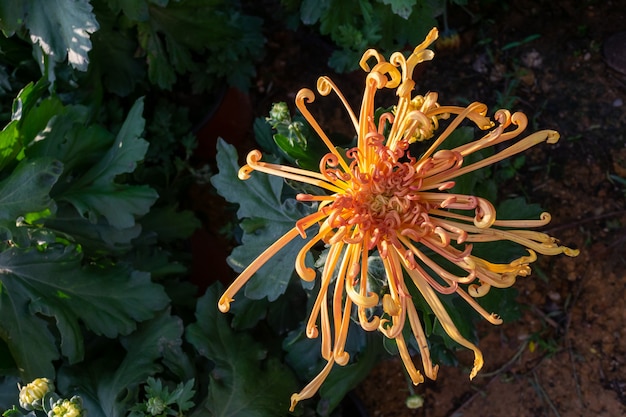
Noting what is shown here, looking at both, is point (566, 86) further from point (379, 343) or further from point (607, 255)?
point (379, 343)

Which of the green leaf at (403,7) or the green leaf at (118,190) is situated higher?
the green leaf at (403,7)

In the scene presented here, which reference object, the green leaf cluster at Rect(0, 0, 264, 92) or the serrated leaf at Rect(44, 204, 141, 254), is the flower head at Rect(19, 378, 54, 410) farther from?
the green leaf cluster at Rect(0, 0, 264, 92)

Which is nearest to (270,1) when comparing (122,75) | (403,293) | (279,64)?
(279,64)

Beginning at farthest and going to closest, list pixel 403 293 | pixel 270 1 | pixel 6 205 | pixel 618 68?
pixel 270 1 < pixel 618 68 < pixel 6 205 < pixel 403 293

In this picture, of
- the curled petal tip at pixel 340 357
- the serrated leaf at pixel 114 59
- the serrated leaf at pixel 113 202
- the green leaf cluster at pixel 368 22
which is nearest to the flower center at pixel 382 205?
the curled petal tip at pixel 340 357

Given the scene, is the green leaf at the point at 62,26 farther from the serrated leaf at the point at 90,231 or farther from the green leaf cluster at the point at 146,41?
the serrated leaf at the point at 90,231

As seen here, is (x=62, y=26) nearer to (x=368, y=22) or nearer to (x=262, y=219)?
(x=262, y=219)

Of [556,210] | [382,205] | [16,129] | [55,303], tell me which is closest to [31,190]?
[16,129]
